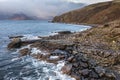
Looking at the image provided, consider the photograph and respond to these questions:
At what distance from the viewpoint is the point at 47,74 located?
28672 mm

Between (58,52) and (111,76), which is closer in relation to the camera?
(111,76)

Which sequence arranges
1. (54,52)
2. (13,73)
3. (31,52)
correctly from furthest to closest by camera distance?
(31,52)
(54,52)
(13,73)

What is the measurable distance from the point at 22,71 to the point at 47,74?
4.17 m

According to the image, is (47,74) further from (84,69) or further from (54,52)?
(54,52)

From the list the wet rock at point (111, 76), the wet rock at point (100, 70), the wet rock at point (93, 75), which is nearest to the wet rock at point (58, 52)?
the wet rock at point (100, 70)

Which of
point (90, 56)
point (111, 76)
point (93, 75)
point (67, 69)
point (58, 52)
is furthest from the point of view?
point (58, 52)

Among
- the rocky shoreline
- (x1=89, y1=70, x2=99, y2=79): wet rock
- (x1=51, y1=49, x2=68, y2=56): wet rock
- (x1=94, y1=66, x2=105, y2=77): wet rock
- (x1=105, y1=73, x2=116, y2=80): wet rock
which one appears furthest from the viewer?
(x1=51, y1=49, x2=68, y2=56): wet rock

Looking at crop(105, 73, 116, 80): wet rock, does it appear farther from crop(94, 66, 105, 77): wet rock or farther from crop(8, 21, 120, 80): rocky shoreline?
crop(94, 66, 105, 77): wet rock

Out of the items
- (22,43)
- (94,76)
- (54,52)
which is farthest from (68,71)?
(22,43)

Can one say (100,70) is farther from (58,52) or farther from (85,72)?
(58,52)

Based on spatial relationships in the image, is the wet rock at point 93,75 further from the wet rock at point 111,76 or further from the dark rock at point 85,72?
the wet rock at point 111,76

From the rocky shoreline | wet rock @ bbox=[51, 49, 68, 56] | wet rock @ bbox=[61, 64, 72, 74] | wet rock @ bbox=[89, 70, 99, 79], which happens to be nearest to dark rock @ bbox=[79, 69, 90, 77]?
the rocky shoreline

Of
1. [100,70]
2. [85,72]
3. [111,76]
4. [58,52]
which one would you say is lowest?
[111,76]

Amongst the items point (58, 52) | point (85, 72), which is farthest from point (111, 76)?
point (58, 52)
